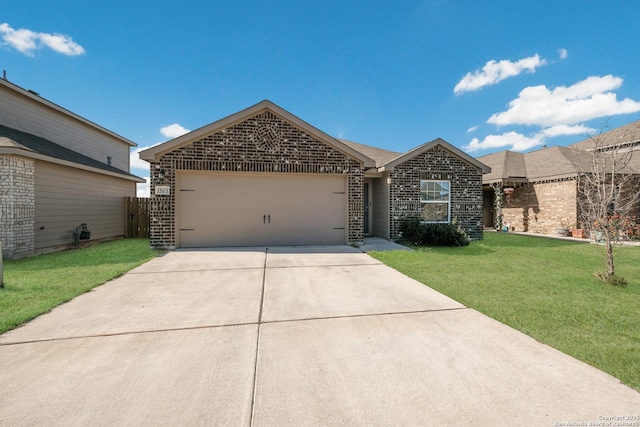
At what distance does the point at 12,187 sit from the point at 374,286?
9.59 metres

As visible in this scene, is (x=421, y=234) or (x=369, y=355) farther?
(x=421, y=234)

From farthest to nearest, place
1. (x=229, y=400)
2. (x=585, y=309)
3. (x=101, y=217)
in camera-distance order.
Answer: (x=101, y=217) < (x=585, y=309) < (x=229, y=400)

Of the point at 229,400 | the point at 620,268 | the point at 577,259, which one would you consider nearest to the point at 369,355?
the point at 229,400

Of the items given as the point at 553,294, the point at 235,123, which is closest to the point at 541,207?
the point at 553,294

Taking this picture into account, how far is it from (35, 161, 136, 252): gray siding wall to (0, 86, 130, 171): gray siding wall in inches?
113

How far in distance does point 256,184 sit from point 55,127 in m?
10.3

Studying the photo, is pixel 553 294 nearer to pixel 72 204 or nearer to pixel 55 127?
pixel 72 204

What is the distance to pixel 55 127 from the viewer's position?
39.6 ft

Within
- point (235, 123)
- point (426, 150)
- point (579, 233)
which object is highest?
point (235, 123)

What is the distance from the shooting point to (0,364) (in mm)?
2498

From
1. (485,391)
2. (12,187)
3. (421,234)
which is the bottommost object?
(485,391)

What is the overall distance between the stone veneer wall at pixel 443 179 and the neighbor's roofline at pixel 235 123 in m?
2.15

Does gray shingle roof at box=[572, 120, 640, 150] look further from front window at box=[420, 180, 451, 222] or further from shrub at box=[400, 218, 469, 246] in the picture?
front window at box=[420, 180, 451, 222]

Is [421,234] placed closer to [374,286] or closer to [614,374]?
[374,286]
